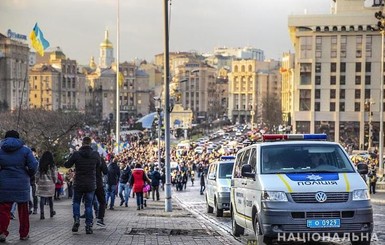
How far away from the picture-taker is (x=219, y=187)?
2205cm

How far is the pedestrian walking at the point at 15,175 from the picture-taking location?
37.8 ft

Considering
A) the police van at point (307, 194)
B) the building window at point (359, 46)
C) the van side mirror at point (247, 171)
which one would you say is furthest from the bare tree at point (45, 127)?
the building window at point (359, 46)

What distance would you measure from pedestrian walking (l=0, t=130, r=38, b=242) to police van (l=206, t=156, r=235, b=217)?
1026 centimetres

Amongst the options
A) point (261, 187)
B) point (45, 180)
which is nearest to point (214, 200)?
point (45, 180)

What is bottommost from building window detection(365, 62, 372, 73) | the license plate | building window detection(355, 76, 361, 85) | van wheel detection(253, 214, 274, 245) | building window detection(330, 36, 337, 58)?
van wheel detection(253, 214, 274, 245)

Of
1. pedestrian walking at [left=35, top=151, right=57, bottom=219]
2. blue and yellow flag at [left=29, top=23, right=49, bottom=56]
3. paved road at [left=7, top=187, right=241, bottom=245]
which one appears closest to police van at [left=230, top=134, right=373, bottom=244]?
paved road at [left=7, top=187, right=241, bottom=245]

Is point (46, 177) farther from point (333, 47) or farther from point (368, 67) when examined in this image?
point (368, 67)

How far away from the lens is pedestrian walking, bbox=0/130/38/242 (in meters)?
11.5

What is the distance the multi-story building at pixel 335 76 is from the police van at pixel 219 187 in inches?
3135

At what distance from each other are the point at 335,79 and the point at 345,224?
308 ft

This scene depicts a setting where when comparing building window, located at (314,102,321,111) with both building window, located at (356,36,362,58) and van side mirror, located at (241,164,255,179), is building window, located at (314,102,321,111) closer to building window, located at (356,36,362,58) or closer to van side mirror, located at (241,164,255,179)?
building window, located at (356,36,362,58)

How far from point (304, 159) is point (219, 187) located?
1018 centimetres

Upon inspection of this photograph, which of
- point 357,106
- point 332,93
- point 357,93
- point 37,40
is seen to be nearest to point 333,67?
point 332,93

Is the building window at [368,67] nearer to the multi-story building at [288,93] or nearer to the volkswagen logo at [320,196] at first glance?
the multi-story building at [288,93]
